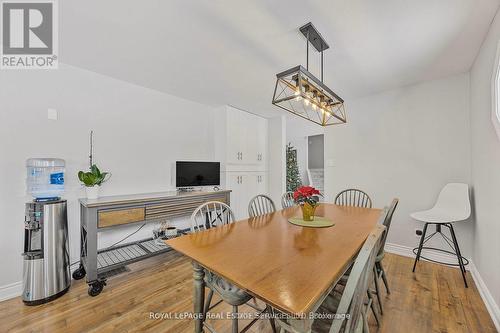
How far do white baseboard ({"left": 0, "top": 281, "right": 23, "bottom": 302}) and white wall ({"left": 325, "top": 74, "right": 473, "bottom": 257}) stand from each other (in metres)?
4.10

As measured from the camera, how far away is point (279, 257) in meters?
1.12

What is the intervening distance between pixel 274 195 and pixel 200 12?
11.9ft

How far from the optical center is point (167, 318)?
1680 mm

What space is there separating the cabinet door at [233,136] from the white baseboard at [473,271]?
111 inches

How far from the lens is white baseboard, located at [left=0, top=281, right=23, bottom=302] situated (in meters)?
1.90

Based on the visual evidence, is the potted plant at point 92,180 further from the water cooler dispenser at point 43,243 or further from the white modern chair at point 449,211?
the white modern chair at point 449,211

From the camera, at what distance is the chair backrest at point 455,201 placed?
233 cm

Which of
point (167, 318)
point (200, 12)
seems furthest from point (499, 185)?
point (167, 318)

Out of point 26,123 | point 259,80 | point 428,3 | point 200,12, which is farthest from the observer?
point 259,80

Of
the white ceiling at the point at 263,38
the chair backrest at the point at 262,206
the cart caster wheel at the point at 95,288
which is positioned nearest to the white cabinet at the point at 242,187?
the chair backrest at the point at 262,206

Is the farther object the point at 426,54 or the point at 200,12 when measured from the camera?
the point at 426,54

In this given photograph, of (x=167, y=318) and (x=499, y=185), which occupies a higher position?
(x=499, y=185)

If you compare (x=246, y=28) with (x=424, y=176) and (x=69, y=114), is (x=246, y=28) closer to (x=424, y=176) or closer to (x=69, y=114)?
(x=69, y=114)

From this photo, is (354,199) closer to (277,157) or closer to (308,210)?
(308,210)
